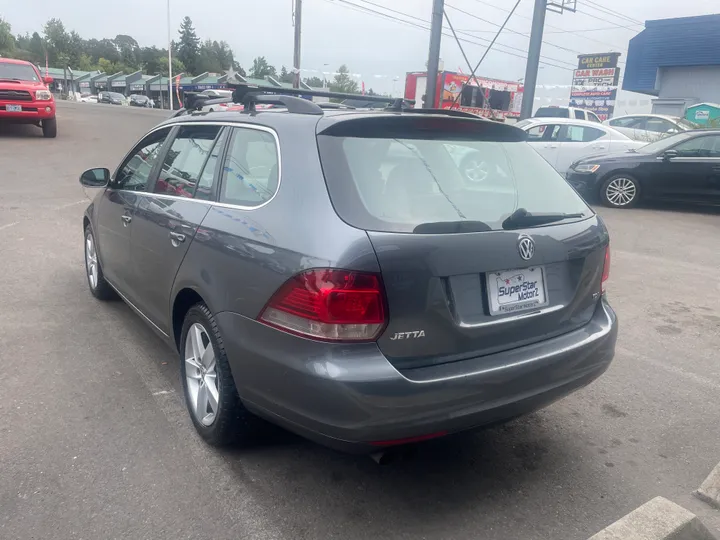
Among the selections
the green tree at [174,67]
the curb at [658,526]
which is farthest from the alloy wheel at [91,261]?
the green tree at [174,67]

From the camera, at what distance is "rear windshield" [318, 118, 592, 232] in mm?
2512

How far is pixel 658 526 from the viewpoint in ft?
7.86

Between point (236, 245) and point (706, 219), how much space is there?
33.4 feet

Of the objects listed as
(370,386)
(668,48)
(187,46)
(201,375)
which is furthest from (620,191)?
(187,46)

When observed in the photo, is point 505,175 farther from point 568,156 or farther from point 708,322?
point 568,156

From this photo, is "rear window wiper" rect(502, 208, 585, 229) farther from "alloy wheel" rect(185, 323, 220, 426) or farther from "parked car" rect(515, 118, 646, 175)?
"parked car" rect(515, 118, 646, 175)

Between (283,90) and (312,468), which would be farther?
(283,90)

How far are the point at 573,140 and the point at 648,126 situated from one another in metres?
4.25

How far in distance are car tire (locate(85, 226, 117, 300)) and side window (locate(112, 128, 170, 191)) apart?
2.79 ft

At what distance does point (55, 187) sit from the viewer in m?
10.7

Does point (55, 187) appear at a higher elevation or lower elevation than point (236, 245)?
lower

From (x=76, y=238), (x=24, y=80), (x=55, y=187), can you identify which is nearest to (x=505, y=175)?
(x=76, y=238)

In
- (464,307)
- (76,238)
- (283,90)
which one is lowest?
(76,238)

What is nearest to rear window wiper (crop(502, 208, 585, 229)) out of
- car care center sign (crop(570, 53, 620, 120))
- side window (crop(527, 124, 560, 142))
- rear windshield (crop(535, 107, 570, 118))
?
side window (crop(527, 124, 560, 142))
